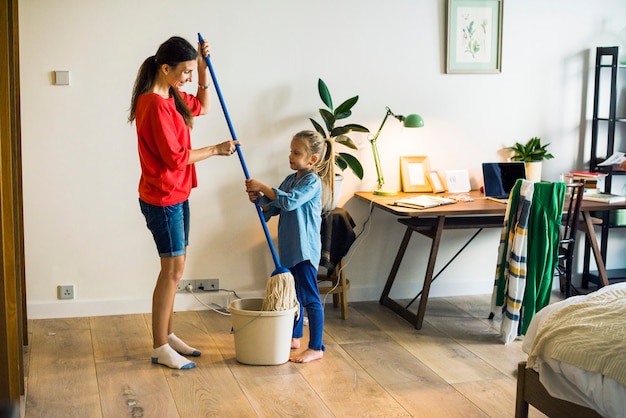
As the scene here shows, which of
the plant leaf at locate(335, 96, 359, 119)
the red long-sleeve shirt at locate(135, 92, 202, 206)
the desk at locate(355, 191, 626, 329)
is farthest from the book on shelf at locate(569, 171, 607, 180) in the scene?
the red long-sleeve shirt at locate(135, 92, 202, 206)

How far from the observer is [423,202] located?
4.16 m

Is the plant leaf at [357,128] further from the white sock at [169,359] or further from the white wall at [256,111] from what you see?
the white sock at [169,359]

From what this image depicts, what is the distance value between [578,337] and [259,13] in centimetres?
253

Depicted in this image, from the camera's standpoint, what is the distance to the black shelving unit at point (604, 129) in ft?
15.6

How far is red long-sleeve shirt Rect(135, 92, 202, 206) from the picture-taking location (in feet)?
10.7

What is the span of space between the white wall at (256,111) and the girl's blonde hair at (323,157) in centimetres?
71

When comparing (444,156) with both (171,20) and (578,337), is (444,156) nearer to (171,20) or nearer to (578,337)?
(171,20)

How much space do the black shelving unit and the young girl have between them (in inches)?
79.1

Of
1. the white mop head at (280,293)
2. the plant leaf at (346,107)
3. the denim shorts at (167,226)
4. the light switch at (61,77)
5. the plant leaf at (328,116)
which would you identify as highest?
the light switch at (61,77)

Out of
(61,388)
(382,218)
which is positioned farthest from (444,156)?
(61,388)

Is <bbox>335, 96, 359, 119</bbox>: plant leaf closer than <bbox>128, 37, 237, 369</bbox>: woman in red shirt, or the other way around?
<bbox>128, 37, 237, 369</bbox>: woman in red shirt

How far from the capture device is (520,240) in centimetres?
383

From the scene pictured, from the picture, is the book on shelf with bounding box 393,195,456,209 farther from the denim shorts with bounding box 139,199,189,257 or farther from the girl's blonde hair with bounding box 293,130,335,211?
the denim shorts with bounding box 139,199,189,257

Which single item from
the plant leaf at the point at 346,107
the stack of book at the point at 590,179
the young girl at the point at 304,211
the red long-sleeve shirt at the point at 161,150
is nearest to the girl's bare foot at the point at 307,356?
the young girl at the point at 304,211
